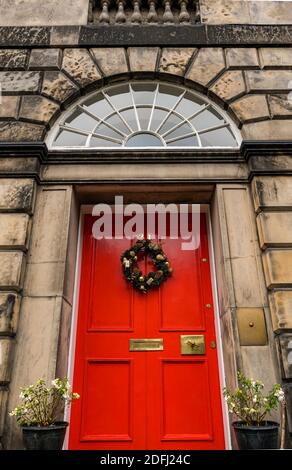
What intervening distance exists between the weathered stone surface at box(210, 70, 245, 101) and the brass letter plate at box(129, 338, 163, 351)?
353 cm

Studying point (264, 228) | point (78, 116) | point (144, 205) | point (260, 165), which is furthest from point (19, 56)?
point (264, 228)

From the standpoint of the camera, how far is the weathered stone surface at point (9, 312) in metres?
3.61

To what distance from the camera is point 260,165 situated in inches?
173

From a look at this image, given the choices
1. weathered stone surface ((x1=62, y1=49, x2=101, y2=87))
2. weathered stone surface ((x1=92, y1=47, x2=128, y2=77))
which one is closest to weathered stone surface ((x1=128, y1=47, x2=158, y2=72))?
weathered stone surface ((x1=92, y1=47, x2=128, y2=77))

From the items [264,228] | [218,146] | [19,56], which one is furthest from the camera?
[19,56]

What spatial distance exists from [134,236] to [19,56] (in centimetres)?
338

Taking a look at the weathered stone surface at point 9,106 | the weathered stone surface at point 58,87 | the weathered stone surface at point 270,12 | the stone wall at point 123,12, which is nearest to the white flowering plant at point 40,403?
the weathered stone surface at point 9,106

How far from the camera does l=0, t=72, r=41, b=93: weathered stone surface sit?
4.97 metres

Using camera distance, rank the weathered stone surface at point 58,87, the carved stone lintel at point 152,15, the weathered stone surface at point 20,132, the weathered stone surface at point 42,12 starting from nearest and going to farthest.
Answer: the weathered stone surface at point 20,132
the weathered stone surface at point 58,87
the weathered stone surface at point 42,12
the carved stone lintel at point 152,15

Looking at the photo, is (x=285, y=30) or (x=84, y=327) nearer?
(x=84, y=327)

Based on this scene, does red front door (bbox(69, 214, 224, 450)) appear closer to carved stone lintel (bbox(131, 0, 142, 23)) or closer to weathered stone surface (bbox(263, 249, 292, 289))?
weathered stone surface (bbox(263, 249, 292, 289))

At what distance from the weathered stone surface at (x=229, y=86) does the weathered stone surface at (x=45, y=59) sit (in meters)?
2.41

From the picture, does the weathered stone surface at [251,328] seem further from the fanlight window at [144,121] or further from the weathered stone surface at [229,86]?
the weathered stone surface at [229,86]
